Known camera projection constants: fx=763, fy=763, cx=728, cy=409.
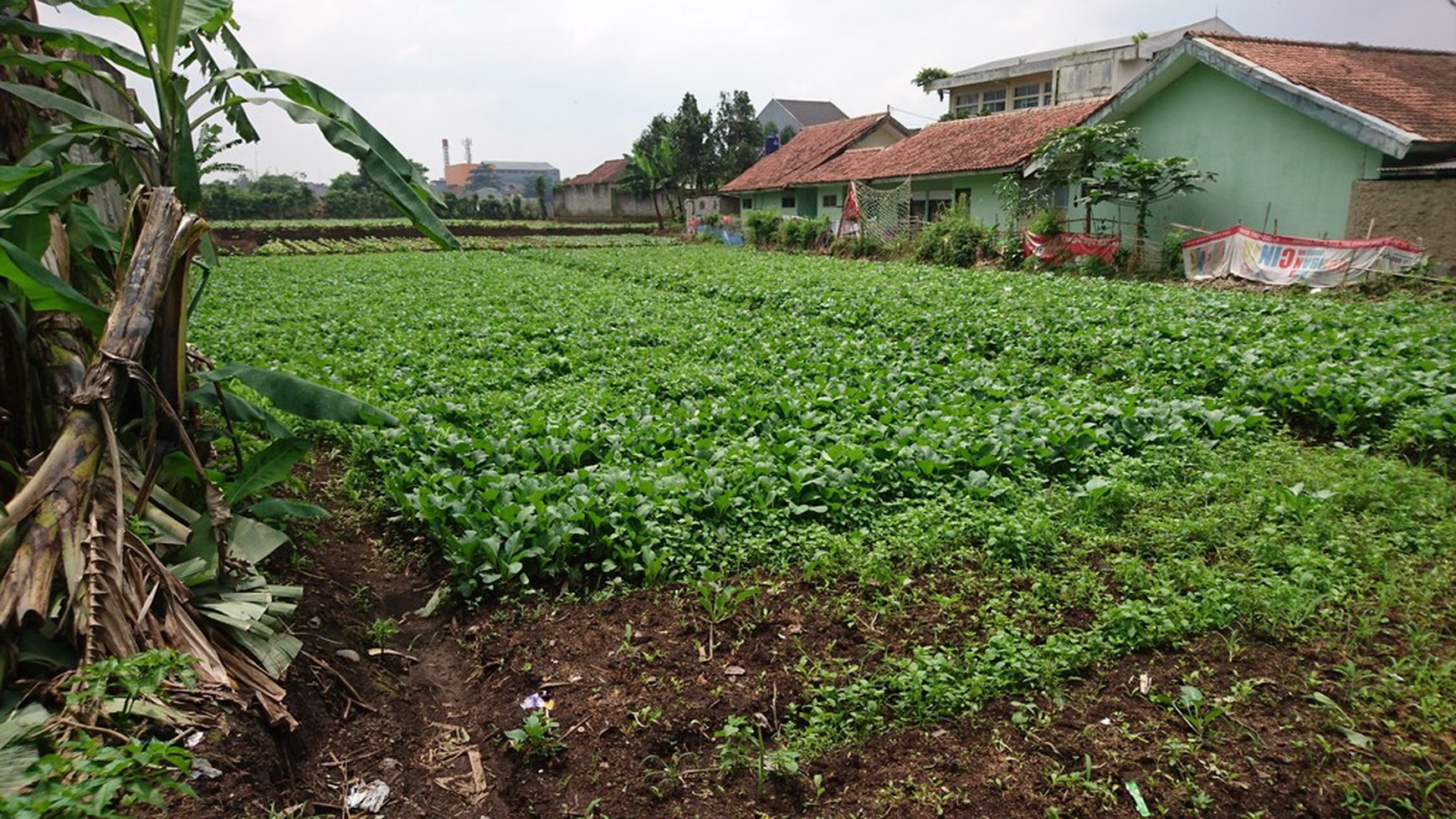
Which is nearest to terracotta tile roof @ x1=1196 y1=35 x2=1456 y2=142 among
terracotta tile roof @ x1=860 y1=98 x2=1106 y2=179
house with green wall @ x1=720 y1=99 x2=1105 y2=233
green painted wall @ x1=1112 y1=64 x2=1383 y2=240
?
green painted wall @ x1=1112 y1=64 x2=1383 y2=240

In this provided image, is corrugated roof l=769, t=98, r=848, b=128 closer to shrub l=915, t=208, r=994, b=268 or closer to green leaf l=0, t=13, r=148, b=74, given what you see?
shrub l=915, t=208, r=994, b=268

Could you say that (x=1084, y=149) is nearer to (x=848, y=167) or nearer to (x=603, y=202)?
(x=848, y=167)

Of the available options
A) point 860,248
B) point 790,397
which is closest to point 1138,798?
point 790,397

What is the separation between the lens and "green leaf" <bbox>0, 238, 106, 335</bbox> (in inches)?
109

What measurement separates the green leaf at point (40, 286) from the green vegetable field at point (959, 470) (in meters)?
2.10

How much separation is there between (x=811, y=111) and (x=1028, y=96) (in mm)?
23519

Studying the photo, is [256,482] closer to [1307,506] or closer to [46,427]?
[46,427]

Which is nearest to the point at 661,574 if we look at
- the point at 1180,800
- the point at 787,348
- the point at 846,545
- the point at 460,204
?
the point at 846,545

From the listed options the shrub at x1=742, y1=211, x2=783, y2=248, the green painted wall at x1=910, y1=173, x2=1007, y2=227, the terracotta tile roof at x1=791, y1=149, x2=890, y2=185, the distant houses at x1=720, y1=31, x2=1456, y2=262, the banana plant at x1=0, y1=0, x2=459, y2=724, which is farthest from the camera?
the shrub at x1=742, y1=211, x2=783, y2=248

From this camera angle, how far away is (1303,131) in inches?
618

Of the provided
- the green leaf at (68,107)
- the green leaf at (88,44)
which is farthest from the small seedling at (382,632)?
the green leaf at (88,44)

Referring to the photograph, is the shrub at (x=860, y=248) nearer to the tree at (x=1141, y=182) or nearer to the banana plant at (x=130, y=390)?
the tree at (x=1141, y=182)

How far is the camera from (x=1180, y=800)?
270cm

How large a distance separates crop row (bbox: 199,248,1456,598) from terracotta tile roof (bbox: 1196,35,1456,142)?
6477 millimetres
